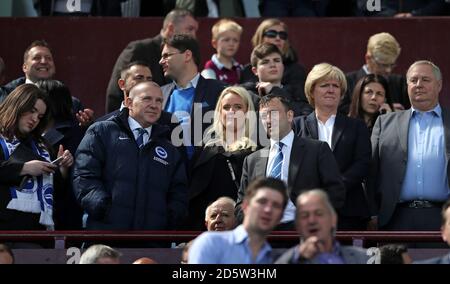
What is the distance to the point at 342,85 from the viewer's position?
14.3 metres

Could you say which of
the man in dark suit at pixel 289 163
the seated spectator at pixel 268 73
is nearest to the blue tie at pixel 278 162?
the man in dark suit at pixel 289 163

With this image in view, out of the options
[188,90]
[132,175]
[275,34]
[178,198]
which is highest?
[275,34]

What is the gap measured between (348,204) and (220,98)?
5.01 feet

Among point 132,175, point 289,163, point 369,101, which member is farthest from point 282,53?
point 132,175

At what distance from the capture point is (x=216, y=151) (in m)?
14.0

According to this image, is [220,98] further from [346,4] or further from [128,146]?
[346,4]

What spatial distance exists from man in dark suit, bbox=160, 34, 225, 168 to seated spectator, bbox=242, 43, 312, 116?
0.37 metres

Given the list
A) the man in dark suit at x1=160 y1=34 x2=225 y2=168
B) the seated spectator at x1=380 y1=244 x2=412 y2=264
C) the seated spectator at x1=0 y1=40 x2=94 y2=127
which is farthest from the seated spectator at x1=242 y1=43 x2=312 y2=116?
the seated spectator at x1=380 y1=244 x2=412 y2=264

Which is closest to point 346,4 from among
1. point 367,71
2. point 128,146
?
point 367,71

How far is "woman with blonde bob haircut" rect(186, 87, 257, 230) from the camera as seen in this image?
1394cm

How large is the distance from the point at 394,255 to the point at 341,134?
6.99ft

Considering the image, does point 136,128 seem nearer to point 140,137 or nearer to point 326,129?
point 140,137
